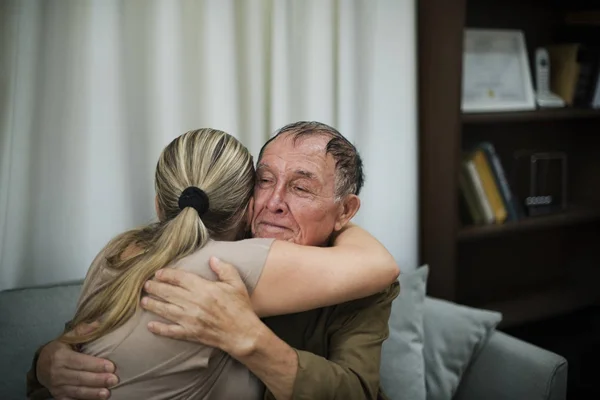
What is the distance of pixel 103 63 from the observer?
1.42m

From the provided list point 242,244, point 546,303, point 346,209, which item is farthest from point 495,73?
point 242,244

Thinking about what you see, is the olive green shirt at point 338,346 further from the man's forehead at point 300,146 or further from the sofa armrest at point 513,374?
the sofa armrest at point 513,374

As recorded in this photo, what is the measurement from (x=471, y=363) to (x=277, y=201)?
867 mm

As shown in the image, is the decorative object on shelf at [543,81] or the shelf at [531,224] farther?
the decorative object on shelf at [543,81]

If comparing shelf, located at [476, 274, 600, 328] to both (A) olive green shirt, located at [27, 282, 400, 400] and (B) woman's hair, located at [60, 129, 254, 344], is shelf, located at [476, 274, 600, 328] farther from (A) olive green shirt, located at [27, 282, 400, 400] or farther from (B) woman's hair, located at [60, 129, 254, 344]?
(B) woman's hair, located at [60, 129, 254, 344]

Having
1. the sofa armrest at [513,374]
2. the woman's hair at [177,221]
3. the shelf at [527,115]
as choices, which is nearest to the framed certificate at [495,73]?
the shelf at [527,115]

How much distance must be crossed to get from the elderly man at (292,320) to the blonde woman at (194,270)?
0.02 metres

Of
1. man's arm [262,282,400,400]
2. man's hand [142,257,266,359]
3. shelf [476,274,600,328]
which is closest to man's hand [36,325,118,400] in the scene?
man's hand [142,257,266,359]

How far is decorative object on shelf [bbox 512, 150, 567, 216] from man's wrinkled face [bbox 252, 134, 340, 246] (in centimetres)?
144

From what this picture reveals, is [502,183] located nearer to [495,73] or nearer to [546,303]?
[495,73]

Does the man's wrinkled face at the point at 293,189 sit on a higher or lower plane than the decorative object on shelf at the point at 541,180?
higher

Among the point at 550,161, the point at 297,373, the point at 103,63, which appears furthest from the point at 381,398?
the point at 550,161

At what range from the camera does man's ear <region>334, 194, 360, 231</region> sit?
1119 mm

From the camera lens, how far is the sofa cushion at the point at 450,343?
5.23ft
